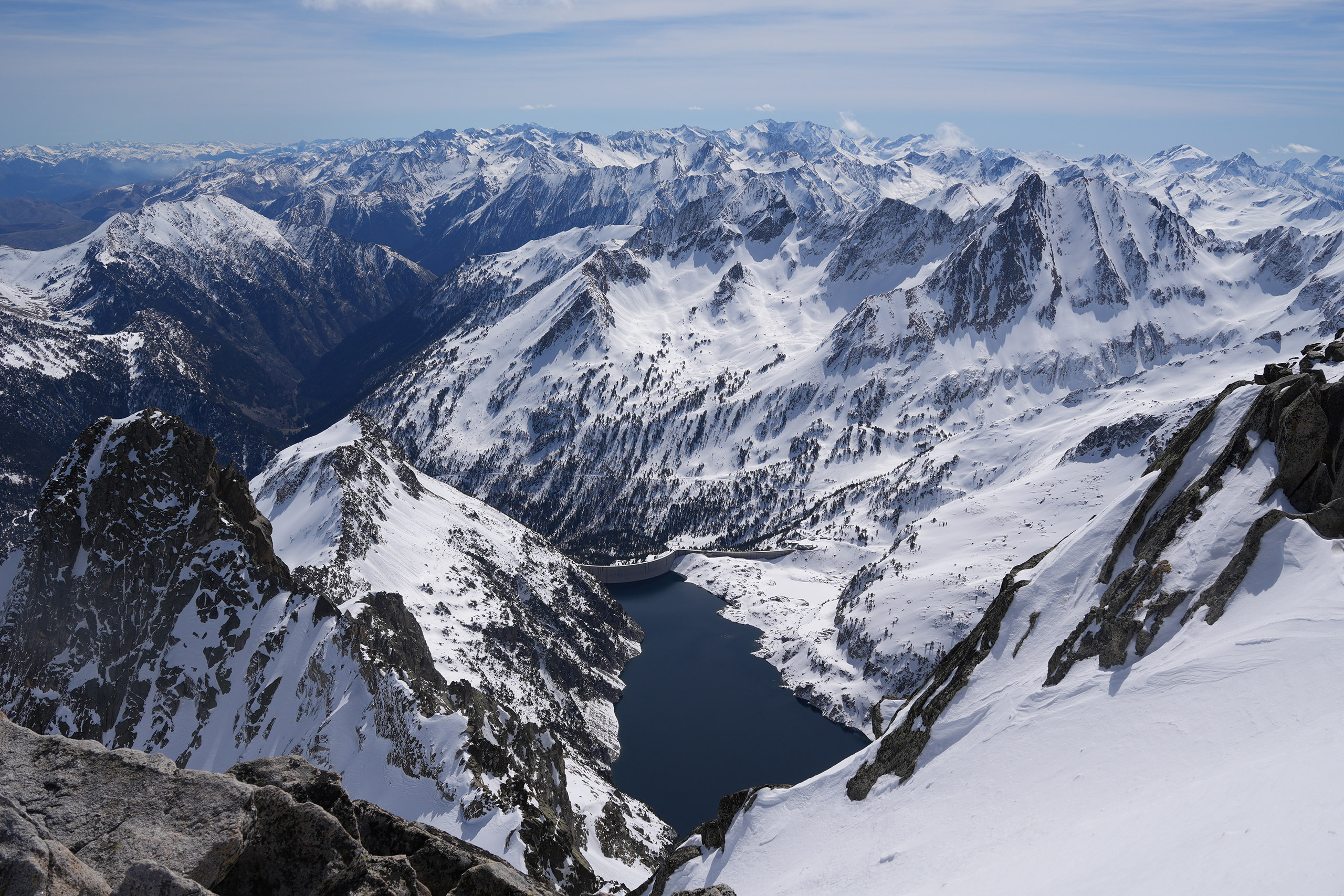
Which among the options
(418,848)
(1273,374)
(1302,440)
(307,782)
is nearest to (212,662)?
(418,848)

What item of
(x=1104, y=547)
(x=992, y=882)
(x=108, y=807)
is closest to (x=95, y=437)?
(x=108, y=807)

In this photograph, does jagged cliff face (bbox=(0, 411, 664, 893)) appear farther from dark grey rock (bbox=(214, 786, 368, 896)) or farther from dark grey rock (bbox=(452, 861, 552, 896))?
dark grey rock (bbox=(214, 786, 368, 896))

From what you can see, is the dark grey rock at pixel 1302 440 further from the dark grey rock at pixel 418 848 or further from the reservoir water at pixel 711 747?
the reservoir water at pixel 711 747

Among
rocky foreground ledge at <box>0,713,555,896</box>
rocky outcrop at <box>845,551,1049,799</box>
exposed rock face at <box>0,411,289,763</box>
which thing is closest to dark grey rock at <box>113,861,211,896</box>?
rocky foreground ledge at <box>0,713,555,896</box>

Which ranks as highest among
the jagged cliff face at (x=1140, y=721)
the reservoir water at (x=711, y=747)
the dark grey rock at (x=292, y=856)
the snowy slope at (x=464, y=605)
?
the dark grey rock at (x=292, y=856)

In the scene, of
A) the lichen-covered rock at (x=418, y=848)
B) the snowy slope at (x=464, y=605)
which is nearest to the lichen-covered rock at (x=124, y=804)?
the lichen-covered rock at (x=418, y=848)
